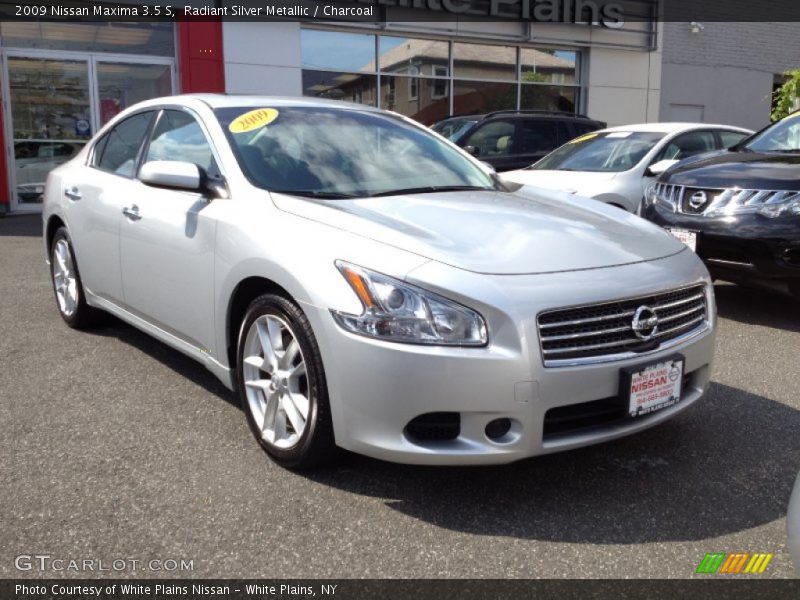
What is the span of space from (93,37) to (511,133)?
23.7 feet

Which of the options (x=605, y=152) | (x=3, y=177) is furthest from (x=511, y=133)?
(x=3, y=177)

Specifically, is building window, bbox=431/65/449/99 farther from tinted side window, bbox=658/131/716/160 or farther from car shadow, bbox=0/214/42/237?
tinted side window, bbox=658/131/716/160

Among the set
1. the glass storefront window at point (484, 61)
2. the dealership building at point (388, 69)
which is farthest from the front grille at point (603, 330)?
the glass storefront window at point (484, 61)

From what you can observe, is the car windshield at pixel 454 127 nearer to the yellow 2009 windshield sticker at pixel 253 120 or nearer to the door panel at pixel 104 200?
the door panel at pixel 104 200

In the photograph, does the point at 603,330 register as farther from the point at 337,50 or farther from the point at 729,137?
the point at 337,50

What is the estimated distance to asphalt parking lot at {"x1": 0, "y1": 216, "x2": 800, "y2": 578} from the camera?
2486mm

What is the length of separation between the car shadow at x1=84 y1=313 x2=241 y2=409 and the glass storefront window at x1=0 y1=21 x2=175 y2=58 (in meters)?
9.26

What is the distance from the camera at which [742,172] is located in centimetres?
534

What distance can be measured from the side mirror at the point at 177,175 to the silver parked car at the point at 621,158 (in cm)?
461

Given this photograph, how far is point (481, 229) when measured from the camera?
3.05m

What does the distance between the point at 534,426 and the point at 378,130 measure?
6.60 feet

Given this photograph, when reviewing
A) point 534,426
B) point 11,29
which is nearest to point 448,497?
point 534,426

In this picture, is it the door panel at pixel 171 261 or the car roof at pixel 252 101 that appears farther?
the car roof at pixel 252 101

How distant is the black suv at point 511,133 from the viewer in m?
10.2
